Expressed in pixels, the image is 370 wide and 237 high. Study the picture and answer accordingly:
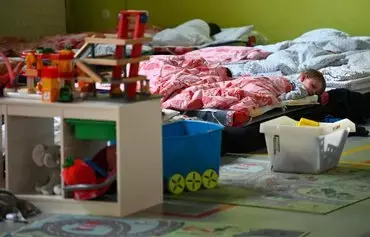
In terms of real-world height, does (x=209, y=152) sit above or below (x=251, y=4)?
below

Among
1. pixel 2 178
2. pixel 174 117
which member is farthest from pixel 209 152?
pixel 2 178

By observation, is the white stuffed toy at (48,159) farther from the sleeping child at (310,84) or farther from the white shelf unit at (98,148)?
the sleeping child at (310,84)

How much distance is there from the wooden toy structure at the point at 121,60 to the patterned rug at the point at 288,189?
49 cm

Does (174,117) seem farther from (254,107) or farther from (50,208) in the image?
(50,208)

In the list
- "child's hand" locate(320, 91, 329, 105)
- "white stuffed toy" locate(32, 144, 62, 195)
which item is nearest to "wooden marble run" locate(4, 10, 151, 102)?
"white stuffed toy" locate(32, 144, 62, 195)

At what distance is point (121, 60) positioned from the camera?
2955 millimetres

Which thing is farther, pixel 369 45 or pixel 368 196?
pixel 369 45

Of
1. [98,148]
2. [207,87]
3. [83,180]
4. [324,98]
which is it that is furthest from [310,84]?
[83,180]

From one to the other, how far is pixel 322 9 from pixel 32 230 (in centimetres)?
426

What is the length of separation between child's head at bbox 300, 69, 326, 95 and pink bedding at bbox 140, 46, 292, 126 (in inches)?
5.8

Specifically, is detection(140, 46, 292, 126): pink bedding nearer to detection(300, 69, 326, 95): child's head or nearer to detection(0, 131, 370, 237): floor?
detection(300, 69, 326, 95): child's head

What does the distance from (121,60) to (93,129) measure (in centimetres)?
26

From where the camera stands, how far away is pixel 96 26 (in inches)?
300

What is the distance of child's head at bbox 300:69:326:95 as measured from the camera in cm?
465
